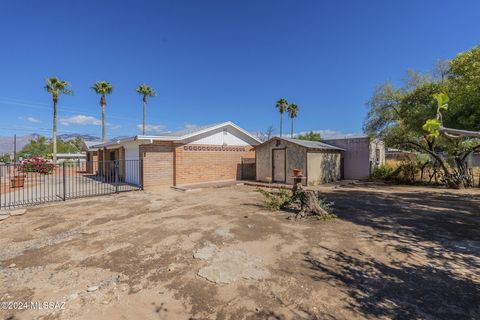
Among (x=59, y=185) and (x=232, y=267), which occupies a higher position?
(x=59, y=185)

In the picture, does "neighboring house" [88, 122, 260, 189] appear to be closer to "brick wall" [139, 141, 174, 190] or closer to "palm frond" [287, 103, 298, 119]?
"brick wall" [139, 141, 174, 190]

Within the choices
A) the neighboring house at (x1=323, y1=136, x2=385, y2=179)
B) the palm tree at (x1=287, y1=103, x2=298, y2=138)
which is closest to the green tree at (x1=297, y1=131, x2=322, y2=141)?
the palm tree at (x1=287, y1=103, x2=298, y2=138)

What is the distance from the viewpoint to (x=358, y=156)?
17.5 m

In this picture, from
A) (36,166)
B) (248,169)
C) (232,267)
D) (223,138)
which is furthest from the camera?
(36,166)

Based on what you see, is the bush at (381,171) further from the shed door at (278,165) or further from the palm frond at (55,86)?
the palm frond at (55,86)

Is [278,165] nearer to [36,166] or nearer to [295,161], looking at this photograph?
[295,161]

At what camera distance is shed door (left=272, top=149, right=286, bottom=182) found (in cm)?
1521

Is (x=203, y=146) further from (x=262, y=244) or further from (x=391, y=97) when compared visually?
(x=391, y=97)

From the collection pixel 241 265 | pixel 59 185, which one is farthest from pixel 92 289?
pixel 59 185

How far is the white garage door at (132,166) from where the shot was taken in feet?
45.7

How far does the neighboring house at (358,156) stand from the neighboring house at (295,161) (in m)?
1.10

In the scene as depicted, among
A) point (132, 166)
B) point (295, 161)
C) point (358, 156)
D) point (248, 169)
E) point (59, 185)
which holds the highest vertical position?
point (358, 156)

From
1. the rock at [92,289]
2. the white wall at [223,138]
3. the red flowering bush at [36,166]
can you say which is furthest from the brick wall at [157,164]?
the red flowering bush at [36,166]

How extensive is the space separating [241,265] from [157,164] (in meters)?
10.4
